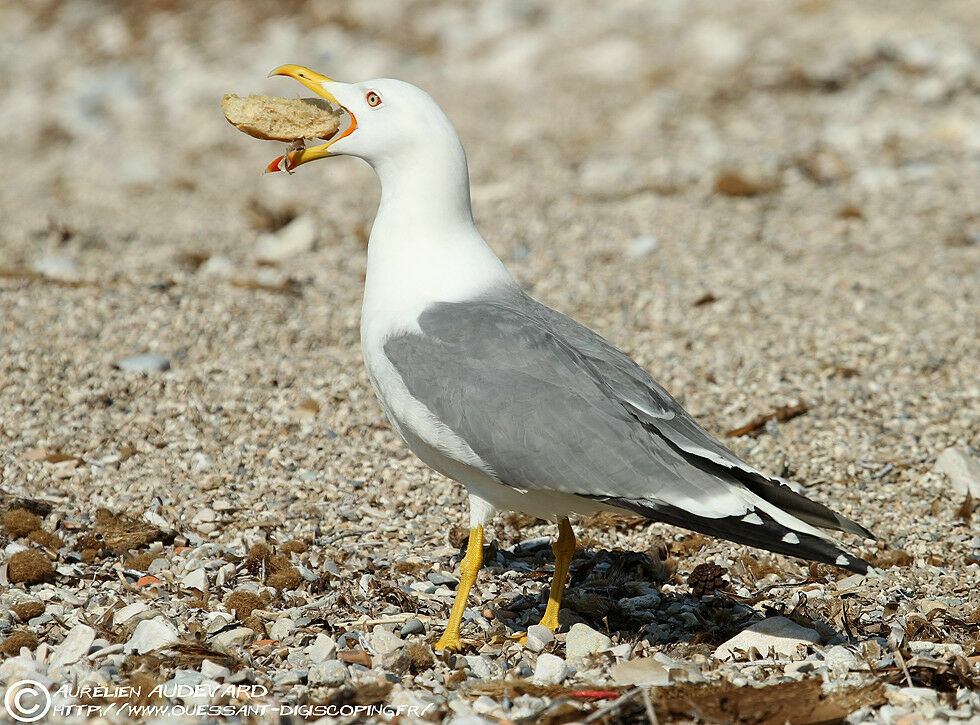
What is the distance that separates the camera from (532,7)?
45.3 feet

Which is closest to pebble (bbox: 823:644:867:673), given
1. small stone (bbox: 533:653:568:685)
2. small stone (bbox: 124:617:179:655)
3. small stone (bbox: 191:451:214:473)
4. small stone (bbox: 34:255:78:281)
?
→ small stone (bbox: 533:653:568:685)

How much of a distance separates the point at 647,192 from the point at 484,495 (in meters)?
5.53

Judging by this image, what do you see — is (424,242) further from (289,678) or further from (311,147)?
(289,678)

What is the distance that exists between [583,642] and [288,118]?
2202 millimetres

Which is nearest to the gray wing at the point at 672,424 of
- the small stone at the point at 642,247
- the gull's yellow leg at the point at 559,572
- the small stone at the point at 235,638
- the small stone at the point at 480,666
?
the gull's yellow leg at the point at 559,572

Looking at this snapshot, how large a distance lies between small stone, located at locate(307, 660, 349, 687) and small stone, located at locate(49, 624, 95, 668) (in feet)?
2.40

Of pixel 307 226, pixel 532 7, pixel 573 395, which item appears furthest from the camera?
pixel 532 7

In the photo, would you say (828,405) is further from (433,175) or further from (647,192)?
(647,192)

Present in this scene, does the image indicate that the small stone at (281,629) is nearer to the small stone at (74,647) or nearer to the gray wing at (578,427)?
the small stone at (74,647)

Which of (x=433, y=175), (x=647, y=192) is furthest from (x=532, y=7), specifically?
(x=433, y=175)

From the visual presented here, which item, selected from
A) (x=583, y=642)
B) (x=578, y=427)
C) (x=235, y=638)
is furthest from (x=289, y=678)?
(x=578, y=427)

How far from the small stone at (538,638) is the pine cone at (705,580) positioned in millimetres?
640

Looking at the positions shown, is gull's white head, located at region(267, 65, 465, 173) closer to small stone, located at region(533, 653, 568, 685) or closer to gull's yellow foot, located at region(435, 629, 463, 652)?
gull's yellow foot, located at region(435, 629, 463, 652)

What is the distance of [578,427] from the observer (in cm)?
361
